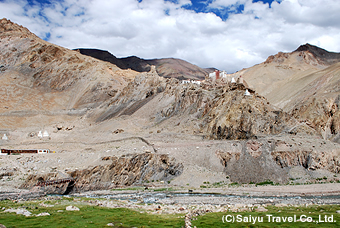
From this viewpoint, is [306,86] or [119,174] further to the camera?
[306,86]

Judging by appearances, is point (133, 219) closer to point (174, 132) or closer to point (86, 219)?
point (86, 219)

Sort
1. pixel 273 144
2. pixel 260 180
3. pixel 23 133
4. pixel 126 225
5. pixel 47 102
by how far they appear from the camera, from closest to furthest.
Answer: pixel 126 225, pixel 260 180, pixel 273 144, pixel 23 133, pixel 47 102

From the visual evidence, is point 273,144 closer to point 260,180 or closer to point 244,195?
point 260,180

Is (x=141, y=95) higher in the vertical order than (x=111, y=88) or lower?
lower

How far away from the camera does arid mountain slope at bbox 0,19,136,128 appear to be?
12788 centimetres

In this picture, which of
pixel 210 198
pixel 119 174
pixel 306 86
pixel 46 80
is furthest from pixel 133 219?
pixel 46 80

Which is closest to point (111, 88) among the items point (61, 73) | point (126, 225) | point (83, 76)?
point (83, 76)

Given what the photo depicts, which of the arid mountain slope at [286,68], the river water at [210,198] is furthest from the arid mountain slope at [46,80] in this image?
the river water at [210,198]

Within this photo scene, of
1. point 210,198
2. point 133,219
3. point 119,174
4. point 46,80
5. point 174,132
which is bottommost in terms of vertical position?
point 210,198

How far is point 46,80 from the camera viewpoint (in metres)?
151

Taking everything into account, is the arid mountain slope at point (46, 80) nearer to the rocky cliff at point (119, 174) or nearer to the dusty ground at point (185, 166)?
the dusty ground at point (185, 166)

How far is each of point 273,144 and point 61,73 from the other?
129 metres

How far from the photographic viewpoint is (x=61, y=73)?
153 m

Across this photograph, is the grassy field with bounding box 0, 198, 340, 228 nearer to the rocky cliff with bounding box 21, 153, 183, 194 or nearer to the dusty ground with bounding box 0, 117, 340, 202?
the dusty ground with bounding box 0, 117, 340, 202
